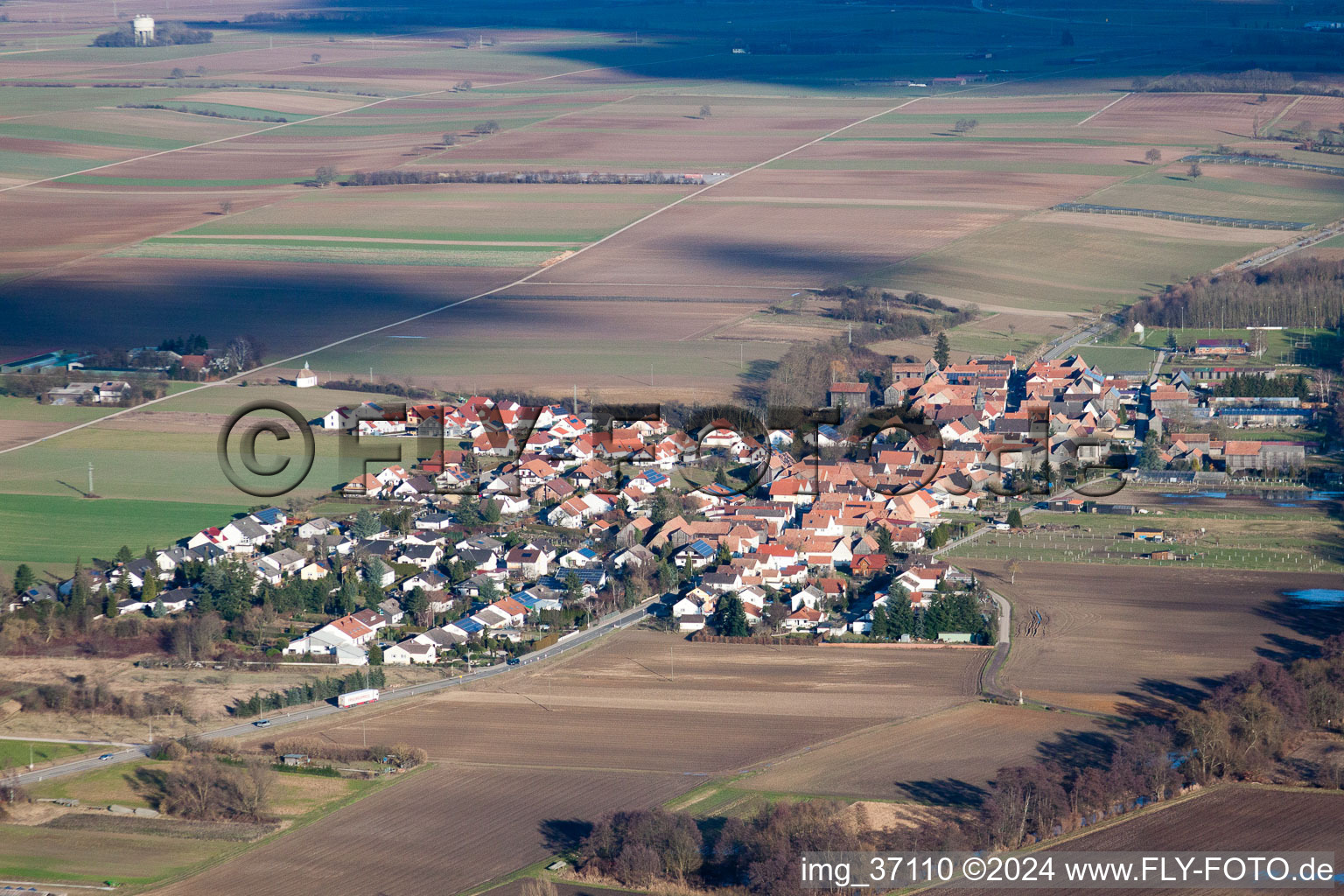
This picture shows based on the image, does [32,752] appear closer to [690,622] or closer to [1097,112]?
[690,622]

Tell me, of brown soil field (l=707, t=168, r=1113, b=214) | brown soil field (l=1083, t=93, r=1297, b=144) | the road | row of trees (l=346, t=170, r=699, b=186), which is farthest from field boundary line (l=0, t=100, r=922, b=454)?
the road

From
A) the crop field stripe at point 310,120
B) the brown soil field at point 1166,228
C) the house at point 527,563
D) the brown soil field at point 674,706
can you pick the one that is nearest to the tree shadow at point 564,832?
the brown soil field at point 674,706

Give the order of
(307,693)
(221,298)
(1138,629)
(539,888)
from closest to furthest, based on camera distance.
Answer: (539,888) → (307,693) → (1138,629) → (221,298)

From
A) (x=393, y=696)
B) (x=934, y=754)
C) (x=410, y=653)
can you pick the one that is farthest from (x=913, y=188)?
(x=934, y=754)

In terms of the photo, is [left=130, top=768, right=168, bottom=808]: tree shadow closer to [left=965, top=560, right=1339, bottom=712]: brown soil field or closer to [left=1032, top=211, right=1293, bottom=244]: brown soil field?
[left=965, top=560, right=1339, bottom=712]: brown soil field

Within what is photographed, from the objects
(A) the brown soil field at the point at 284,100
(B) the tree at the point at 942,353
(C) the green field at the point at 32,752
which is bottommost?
(C) the green field at the point at 32,752

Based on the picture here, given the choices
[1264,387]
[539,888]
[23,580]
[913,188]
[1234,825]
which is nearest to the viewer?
[539,888]

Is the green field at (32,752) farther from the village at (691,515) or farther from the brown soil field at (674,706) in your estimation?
the village at (691,515)
